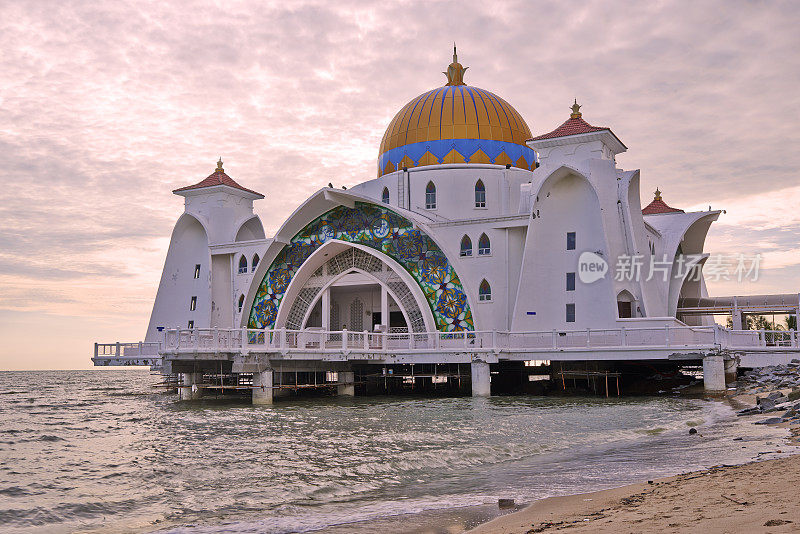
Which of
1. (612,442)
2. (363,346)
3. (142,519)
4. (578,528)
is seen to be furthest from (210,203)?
(578,528)

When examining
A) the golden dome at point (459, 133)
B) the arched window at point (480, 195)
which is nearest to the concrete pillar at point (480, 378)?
the arched window at point (480, 195)

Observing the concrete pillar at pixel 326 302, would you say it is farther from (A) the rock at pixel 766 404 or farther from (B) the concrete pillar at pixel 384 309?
(A) the rock at pixel 766 404

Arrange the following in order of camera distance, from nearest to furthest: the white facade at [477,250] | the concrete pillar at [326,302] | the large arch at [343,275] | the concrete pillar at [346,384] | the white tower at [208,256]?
the concrete pillar at [346,384] → the white facade at [477,250] → the large arch at [343,275] → the concrete pillar at [326,302] → the white tower at [208,256]

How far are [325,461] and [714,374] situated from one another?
16.1 m

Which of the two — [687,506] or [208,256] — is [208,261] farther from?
[687,506]

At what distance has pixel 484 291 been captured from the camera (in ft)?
99.7

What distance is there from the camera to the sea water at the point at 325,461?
8.84 m

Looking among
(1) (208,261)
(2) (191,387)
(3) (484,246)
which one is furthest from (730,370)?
(1) (208,261)

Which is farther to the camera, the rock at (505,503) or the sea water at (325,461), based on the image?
the sea water at (325,461)

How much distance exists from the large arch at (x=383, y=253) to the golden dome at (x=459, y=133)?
4.48 metres

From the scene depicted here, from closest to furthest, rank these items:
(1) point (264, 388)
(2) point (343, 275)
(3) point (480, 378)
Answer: (1) point (264, 388) → (3) point (480, 378) → (2) point (343, 275)

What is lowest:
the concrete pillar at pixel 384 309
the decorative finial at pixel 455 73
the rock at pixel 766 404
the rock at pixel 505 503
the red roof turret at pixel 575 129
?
the rock at pixel 505 503

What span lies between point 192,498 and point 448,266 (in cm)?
2167

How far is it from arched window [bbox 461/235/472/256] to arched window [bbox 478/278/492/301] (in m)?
1.36
